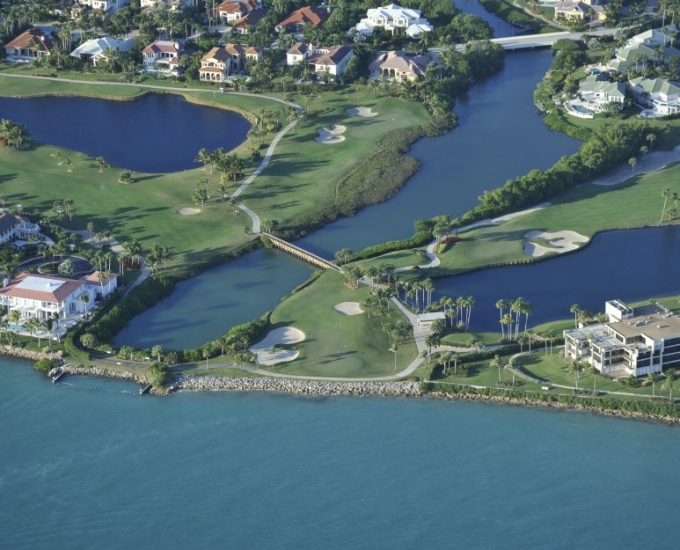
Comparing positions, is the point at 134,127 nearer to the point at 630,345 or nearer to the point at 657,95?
the point at 657,95

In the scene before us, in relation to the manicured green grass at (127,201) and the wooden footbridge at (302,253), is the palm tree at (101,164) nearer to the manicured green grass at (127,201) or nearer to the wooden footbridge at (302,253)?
the manicured green grass at (127,201)

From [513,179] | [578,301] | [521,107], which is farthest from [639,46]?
[578,301]

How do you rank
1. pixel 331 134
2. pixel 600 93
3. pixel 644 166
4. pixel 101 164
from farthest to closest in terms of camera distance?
pixel 600 93 → pixel 331 134 → pixel 644 166 → pixel 101 164

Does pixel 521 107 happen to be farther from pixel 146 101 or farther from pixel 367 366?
pixel 367 366

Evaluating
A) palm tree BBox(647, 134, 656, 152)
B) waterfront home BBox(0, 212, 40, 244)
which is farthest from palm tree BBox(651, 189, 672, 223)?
waterfront home BBox(0, 212, 40, 244)

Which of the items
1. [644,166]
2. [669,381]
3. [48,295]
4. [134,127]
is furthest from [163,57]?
[669,381]
